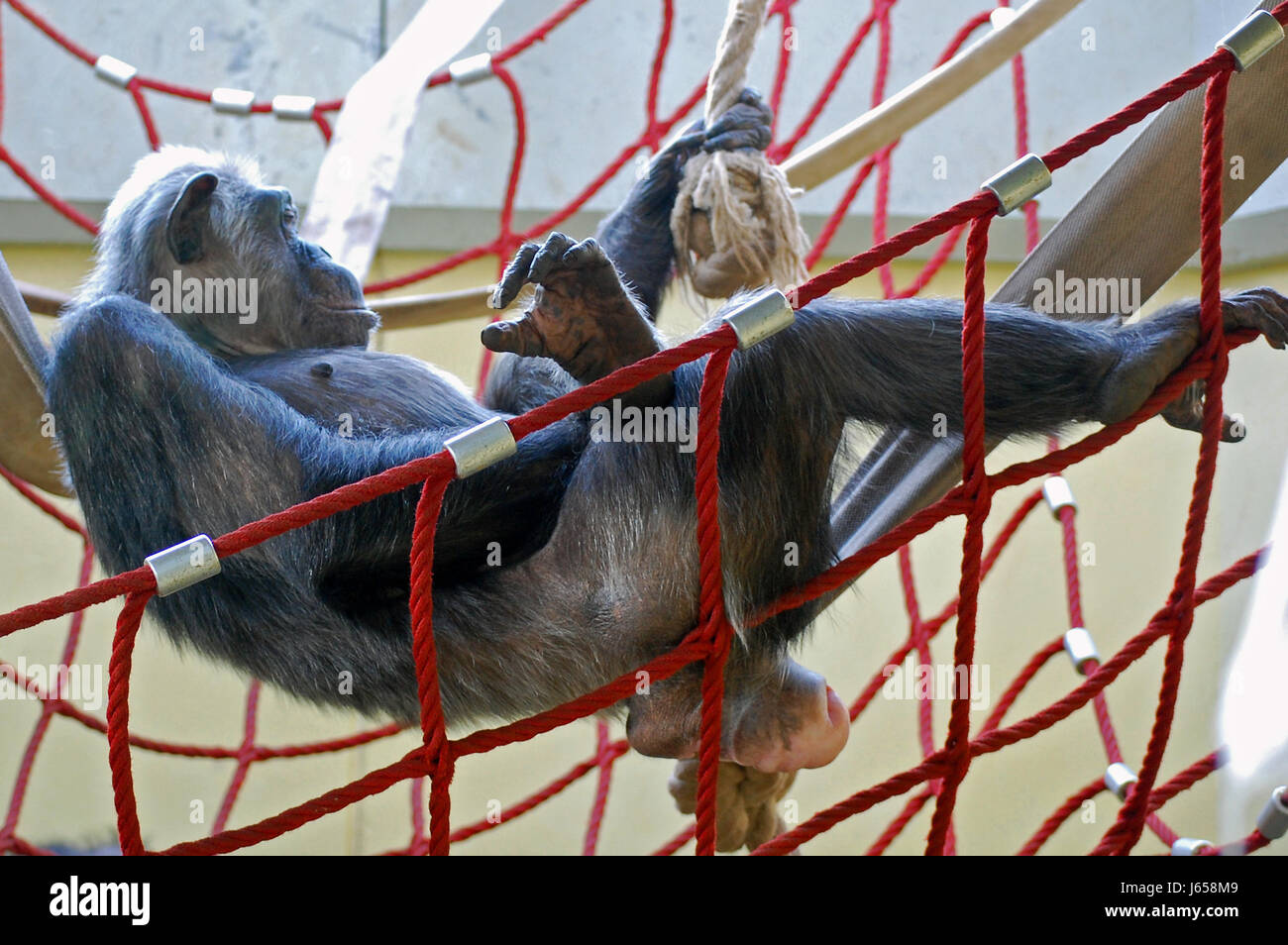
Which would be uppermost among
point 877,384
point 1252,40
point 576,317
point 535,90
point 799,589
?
point 535,90

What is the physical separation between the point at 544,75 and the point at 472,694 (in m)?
3.19

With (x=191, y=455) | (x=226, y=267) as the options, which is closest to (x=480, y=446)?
(x=191, y=455)

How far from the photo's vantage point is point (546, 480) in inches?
66.7

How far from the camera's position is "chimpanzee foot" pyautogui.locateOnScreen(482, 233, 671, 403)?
1.49 m

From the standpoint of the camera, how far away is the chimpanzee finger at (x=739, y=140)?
207cm

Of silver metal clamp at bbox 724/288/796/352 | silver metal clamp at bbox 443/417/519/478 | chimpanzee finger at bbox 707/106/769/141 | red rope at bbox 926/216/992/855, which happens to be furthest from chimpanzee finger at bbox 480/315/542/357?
chimpanzee finger at bbox 707/106/769/141

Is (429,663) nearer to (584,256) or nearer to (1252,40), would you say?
(584,256)

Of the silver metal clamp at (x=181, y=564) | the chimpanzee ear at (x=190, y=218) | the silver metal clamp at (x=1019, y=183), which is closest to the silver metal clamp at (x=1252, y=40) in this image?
Result: the silver metal clamp at (x=1019, y=183)

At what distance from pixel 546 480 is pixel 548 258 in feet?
1.09

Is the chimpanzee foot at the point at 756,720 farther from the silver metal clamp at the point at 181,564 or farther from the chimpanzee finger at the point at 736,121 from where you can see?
the chimpanzee finger at the point at 736,121

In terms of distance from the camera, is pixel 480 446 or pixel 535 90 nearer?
pixel 480 446

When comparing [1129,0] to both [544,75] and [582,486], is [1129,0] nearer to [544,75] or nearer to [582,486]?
[544,75]

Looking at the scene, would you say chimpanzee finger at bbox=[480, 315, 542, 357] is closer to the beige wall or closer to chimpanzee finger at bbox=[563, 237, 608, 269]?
chimpanzee finger at bbox=[563, 237, 608, 269]
